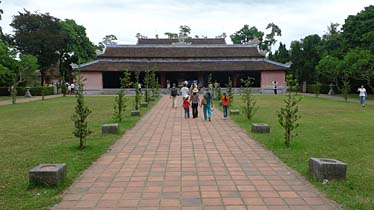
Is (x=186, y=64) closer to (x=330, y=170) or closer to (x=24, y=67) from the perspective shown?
(x=24, y=67)

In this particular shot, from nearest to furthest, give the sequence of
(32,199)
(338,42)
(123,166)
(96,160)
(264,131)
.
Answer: (32,199)
(123,166)
(96,160)
(264,131)
(338,42)

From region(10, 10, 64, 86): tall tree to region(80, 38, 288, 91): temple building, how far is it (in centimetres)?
819

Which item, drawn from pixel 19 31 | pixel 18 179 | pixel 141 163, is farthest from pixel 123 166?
pixel 19 31

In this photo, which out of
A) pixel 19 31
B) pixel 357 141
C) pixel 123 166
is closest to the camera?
pixel 123 166

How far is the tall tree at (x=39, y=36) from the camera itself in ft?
150

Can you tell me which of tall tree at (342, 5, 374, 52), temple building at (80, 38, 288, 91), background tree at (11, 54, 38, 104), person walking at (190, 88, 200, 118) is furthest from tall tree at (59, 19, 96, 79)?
person walking at (190, 88, 200, 118)

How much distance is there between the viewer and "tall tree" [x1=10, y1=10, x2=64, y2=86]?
45.8m

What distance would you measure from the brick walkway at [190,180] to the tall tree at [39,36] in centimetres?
4048

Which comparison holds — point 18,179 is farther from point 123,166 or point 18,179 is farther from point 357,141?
point 357,141

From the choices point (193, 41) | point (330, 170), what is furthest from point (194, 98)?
point (193, 41)

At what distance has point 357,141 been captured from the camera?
980cm

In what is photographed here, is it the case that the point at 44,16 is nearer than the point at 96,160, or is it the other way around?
the point at 96,160

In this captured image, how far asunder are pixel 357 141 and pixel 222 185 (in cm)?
564

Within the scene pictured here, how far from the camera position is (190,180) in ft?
20.1
